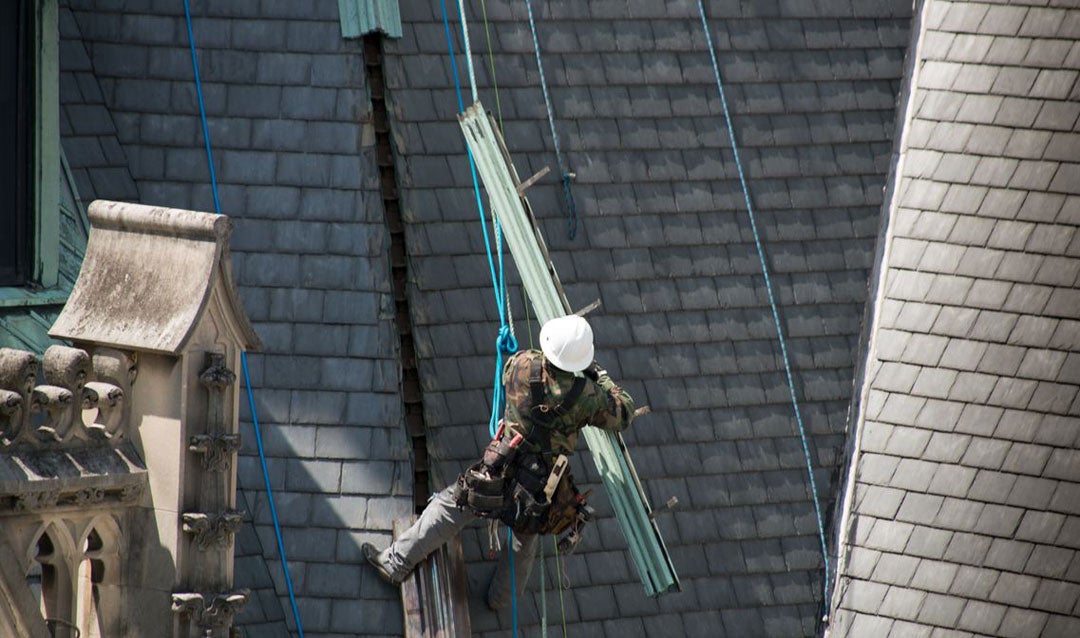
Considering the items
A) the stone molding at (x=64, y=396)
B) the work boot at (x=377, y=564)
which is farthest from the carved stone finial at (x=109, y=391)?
the work boot at (x=377, y=564)

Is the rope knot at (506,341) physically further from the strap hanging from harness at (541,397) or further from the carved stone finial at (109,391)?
the carved stone finial at (109,391)

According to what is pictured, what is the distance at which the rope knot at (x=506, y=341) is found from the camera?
11.3 m

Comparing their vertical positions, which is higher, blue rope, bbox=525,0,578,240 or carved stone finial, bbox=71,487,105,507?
blue rope, bbox=525,0,578,240

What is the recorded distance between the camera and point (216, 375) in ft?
28.4

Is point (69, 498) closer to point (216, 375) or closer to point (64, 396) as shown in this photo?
point (64, 396)

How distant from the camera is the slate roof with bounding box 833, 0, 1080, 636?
1148 cm

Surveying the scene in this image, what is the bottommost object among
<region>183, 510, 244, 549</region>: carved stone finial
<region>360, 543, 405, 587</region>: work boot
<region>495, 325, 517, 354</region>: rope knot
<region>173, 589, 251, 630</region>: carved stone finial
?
<region>173, 589, 251, 630</region>: carved stone finial

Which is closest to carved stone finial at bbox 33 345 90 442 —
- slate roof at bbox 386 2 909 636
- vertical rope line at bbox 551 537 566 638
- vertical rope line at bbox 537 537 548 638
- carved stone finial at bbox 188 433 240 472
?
carved stone finial at bbox 188 433 240 472

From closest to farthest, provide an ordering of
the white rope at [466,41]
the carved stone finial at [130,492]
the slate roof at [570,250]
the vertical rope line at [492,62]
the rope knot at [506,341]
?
the carved stone finial at [130,492] < the rope knot at [506,341] < the slate roof at [570,250] < the white rope at [466,41] < the vertical rope line at [492,62]

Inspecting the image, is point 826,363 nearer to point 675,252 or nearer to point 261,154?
point 675,252

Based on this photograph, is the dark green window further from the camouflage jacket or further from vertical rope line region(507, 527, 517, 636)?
vertical rope line region(507, 527, 517, 636)

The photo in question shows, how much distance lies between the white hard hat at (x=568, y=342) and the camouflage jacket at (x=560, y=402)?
0.09 meters

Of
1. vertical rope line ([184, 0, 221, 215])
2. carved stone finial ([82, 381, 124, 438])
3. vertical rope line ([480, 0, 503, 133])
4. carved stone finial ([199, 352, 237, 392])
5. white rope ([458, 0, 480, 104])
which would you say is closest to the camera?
carved stone finial ([82, 381, 124, 438])

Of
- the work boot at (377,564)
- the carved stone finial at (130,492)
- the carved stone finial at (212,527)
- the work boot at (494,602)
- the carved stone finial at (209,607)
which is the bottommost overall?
the carved stone finial at (209,607)
